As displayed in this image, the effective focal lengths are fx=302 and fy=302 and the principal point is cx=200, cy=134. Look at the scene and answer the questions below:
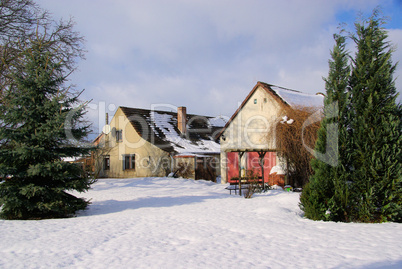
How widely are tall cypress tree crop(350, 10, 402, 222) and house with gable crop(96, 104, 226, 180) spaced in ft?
52.6

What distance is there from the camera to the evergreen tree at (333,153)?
838cm

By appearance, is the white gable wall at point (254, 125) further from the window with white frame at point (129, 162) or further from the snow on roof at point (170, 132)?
the window with white frame at point (129, 162)

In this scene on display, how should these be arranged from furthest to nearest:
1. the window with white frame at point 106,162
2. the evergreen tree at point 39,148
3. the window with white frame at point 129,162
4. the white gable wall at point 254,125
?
the window with white frame at point 106,162
the window with white frame at point 129,162
the white gable wall at point 254,125
the evergreen tree at point 39,148

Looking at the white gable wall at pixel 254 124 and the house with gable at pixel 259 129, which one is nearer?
the house with gable at pixel 259 129

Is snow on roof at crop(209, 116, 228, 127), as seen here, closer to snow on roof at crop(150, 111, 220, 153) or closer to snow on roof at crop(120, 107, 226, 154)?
snow on roof at crop(120, 107, 226, 154)

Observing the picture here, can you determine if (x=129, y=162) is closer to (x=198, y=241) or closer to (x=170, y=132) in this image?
(x=170, y=132)

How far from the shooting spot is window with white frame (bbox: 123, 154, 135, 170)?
2678 centimetres

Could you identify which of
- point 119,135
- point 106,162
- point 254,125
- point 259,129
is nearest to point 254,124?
point 254,125

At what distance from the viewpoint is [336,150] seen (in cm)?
844

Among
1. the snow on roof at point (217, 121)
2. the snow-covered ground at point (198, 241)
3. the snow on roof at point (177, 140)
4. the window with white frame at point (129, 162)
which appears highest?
the snow on roof at point (217, 121)

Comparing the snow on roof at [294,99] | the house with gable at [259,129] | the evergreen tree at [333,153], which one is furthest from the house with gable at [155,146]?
the evergreen tree at [333,153]

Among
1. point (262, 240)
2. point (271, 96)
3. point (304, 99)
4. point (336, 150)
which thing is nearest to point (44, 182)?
point (262, 240)

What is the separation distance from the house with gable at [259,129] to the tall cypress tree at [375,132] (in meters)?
7.28

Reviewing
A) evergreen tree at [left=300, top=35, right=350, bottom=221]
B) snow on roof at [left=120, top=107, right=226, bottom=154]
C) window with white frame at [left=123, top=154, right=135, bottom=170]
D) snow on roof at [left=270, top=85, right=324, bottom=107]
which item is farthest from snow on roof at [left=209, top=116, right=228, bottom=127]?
evergreen tree at [left=300, top=35, right=350, bottom=221]
